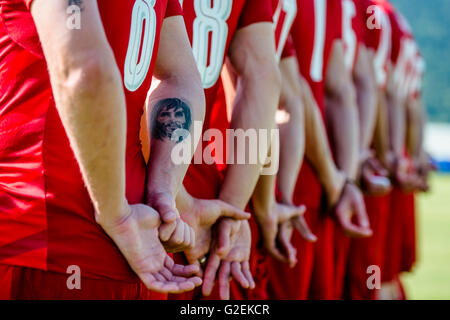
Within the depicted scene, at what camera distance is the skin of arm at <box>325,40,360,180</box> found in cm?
350

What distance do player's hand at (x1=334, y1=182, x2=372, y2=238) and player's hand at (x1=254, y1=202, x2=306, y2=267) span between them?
0.49 m

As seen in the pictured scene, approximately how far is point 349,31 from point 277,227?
1369 mm

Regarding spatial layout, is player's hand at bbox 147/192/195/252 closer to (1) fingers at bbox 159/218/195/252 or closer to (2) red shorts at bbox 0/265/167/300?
(1) fingers at bbox 159/218/195/252

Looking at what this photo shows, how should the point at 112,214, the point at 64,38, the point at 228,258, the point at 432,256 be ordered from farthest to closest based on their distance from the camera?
the point at 432,256 → the point at 228,258 → the point at 112,214 → the point at 64,38

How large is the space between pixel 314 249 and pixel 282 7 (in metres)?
1.08

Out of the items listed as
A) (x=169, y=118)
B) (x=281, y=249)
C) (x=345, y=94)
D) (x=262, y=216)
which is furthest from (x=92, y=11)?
(x=345, y=94)

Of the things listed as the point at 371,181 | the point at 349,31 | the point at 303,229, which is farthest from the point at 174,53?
the point at 371,181

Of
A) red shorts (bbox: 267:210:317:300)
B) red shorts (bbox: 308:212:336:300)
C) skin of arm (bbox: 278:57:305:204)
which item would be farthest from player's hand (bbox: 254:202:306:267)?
red shorts (bbox: 308:212:336:300)

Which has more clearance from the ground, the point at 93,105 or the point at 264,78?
the point at 264,78

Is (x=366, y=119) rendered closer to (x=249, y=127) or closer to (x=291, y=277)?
(x=291, y=277)

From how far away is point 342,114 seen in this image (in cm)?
353

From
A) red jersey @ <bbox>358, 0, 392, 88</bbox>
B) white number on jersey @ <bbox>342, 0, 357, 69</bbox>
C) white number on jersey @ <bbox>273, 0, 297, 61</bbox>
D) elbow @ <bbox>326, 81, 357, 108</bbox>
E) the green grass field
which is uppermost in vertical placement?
red jersey @ <bbox>358, 0, 392, 88</bbox>

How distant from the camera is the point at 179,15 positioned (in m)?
1.84

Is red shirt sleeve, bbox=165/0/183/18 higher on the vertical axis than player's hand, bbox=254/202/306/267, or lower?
higher
